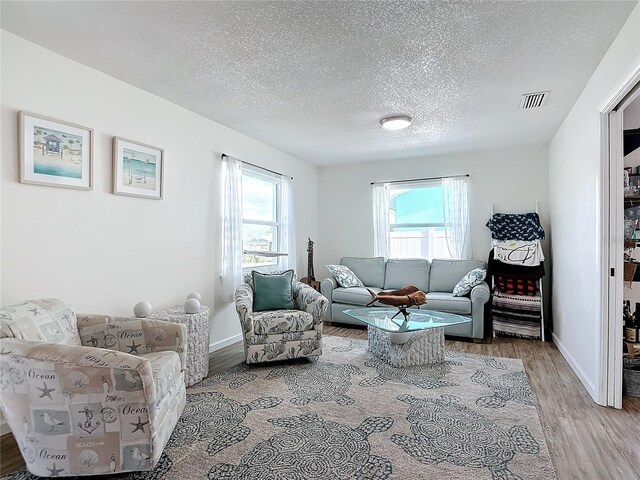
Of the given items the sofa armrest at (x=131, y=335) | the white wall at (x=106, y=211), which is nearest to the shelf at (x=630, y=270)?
the sofa armrest at (x=131, y=335)

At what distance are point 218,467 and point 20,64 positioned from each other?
2.67 meters

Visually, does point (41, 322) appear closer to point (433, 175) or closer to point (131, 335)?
point (131, 335)

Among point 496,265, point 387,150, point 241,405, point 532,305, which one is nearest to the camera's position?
point 241,405

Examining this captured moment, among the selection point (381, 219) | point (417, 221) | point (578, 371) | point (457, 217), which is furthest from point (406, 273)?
point (578, 371)

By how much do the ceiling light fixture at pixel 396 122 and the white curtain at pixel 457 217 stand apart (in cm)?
166

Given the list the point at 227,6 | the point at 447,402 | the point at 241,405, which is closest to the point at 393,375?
the point at 447,402

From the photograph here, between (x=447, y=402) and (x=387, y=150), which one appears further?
(x=387, y=150)

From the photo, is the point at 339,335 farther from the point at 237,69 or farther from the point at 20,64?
the point at 20,64

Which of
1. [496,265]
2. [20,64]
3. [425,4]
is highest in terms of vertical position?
[425,4]

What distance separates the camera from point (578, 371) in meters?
2.98

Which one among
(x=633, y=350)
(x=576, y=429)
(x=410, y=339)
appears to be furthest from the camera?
(x=410, y=339)

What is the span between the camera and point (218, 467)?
5.86 ft

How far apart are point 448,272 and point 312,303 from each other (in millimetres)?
2292

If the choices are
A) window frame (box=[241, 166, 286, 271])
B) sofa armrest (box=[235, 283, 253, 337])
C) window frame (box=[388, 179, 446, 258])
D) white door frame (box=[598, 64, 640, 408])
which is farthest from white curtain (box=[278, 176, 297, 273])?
white door frame (box=[598, 64, 640, 408])
